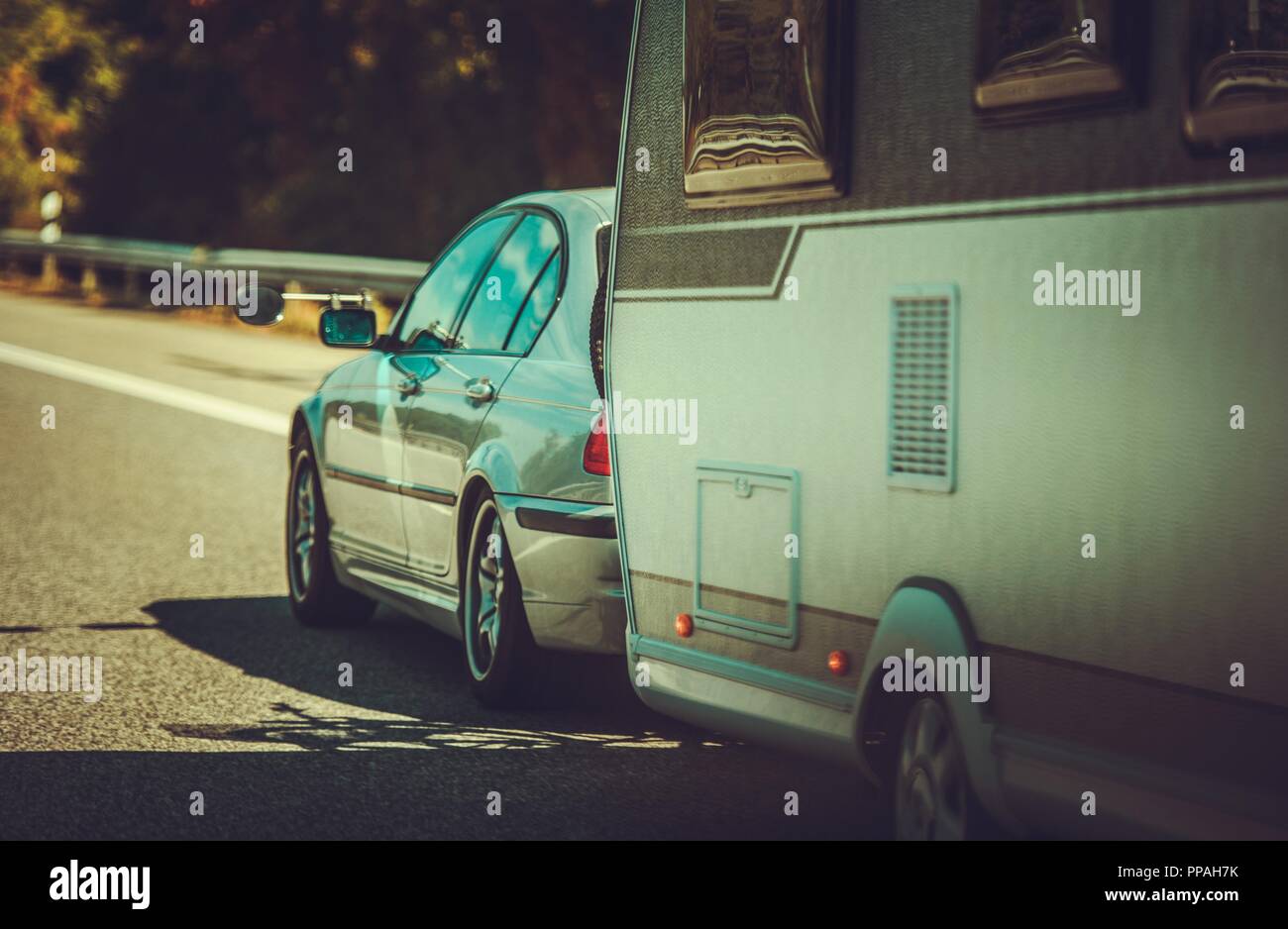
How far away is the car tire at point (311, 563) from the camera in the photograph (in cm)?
882

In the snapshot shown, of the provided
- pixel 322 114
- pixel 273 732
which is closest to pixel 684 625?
pixel 273 732

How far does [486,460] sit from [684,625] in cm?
168

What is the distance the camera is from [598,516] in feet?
21.8

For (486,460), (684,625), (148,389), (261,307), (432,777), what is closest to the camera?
(684,625)

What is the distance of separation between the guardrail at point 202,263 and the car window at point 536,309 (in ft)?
38.1

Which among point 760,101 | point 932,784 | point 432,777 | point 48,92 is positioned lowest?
point 432,777

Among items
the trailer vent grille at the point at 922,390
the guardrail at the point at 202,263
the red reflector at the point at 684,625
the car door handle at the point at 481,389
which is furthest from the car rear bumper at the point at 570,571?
the guardrail at the point at 202,263

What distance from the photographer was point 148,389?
700 inches

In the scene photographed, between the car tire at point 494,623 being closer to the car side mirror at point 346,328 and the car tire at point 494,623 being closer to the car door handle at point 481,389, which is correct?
the car door handle at point 481,389

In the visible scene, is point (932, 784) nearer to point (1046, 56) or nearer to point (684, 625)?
point (684, 625)

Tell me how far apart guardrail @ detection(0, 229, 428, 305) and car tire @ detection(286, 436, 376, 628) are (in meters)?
9.71
